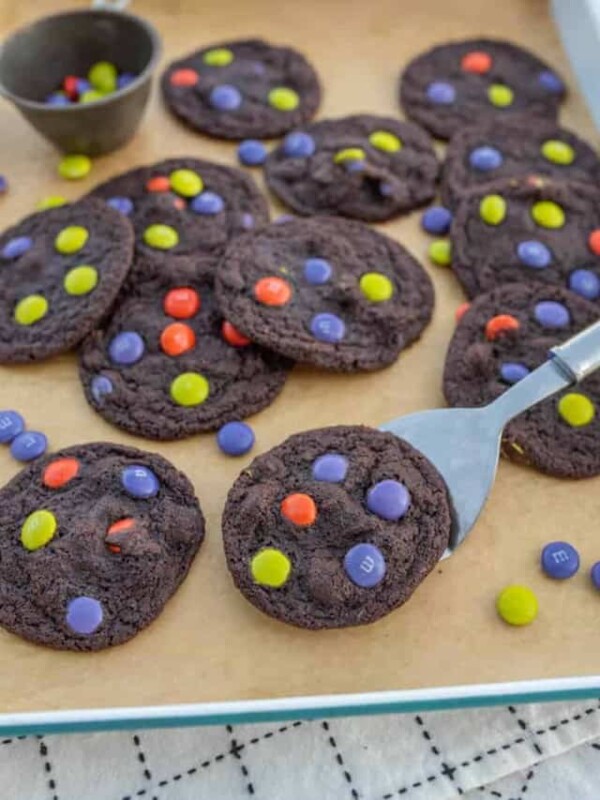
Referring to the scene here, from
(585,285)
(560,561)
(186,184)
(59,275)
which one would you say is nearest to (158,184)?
(186,184)

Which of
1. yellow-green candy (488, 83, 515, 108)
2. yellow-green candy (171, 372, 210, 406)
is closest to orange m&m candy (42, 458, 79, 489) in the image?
yellow-green candy (171, 372, 210, 406)

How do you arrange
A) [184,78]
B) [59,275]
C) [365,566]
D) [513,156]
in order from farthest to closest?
[184,78]
[513,156]
[59,275]
[365,566]

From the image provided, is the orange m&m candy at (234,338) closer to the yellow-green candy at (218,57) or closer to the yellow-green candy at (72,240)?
the yellow-green candy at (72,240)

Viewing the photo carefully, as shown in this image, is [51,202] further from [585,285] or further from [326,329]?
[585,285]

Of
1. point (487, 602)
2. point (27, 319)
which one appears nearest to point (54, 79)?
point (27, 319)

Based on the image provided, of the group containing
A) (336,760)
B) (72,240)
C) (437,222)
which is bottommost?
(336,760)

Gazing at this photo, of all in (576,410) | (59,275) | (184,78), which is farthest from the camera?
(184,78)

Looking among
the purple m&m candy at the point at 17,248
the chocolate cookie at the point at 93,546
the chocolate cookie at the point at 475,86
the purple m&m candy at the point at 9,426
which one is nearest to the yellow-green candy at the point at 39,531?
the chocolate cookie at the point at 93,546
